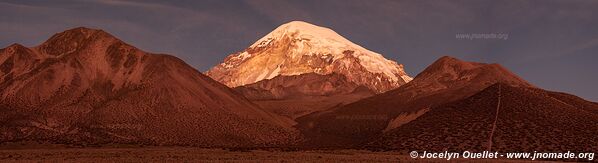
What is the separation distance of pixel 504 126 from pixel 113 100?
7667cm

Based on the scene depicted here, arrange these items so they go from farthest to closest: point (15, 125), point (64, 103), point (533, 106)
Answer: point (64, 103) → point (15, 125) → point (533, 106)

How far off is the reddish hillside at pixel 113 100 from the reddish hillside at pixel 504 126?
1502 inches

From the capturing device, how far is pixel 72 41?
164m

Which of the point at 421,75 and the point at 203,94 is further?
the point at 421,75

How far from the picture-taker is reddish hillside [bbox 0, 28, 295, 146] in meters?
122

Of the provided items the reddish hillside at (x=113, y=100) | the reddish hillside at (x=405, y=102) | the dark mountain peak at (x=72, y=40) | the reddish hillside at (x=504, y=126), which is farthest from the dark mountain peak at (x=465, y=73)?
the dark mountain peak at (x=72, y=40)

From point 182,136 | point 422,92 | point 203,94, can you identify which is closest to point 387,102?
point 422,92

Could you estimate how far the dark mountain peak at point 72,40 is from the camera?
530 feet

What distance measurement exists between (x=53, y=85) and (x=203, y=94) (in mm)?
30197

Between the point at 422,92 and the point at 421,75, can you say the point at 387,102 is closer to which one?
the point at 422,92

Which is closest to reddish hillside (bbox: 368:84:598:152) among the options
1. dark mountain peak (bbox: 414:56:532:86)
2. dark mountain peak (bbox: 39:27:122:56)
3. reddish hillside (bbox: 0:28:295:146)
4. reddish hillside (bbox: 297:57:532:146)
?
reddish hillside (bbox: 297:57:532:146)

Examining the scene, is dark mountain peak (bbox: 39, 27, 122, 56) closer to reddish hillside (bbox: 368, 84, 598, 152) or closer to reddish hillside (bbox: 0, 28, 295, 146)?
reddish hillside (bbox: 0, 28, 295, 146)

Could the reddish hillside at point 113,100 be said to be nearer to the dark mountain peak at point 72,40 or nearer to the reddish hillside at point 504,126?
the dark mountain peak at point 72,40

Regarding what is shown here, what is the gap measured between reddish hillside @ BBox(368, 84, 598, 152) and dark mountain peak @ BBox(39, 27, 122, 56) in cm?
8943
